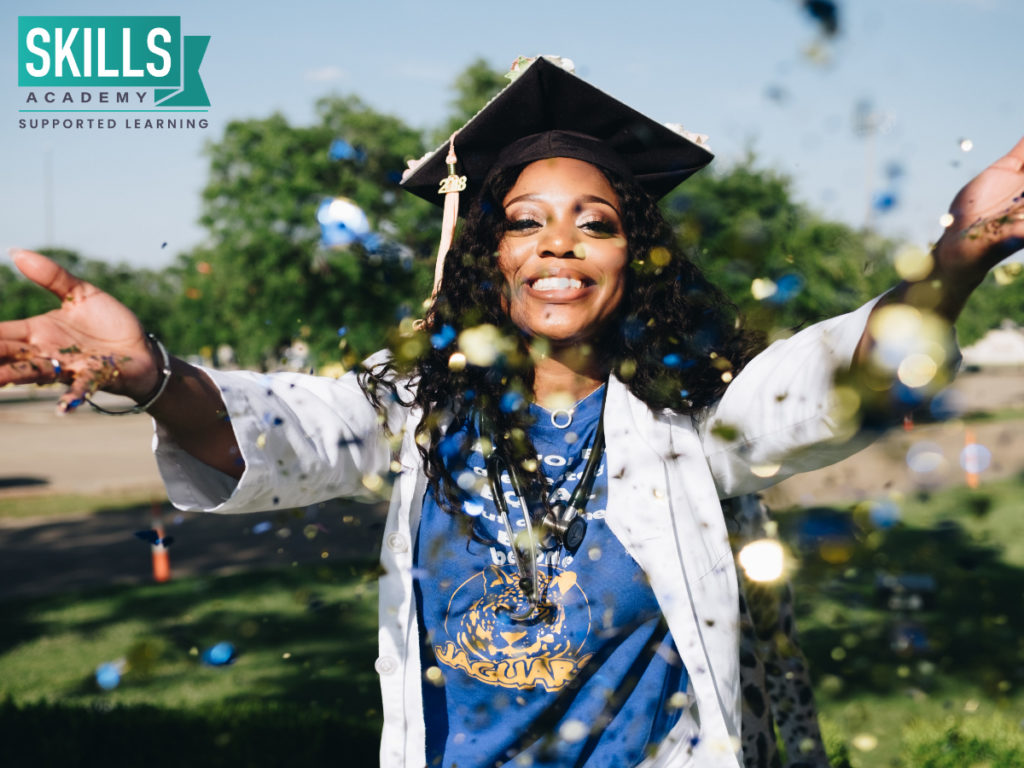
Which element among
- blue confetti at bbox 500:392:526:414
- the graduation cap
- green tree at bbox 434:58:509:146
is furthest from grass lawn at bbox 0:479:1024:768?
green tree at bbox 434:58:509:146

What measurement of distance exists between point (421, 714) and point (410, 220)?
1392cm

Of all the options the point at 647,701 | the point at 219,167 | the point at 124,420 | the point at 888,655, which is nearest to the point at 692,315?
the point at 647,701

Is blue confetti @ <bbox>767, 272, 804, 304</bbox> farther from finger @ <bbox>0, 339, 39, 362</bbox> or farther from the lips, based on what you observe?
finger @ <bbox>0, 339, 39, 362</bbox>

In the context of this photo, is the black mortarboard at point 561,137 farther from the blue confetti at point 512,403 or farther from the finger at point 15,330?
the finger at point 15,330

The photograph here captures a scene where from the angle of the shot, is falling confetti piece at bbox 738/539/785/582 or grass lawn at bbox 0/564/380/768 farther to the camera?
grass lawn at bbox 0/564/380/768

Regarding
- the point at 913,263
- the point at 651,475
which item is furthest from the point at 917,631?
the point at 913,263

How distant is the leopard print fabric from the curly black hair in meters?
0.60

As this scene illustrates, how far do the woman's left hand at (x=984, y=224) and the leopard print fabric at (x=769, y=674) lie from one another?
1260 mm

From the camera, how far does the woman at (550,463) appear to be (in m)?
1.90

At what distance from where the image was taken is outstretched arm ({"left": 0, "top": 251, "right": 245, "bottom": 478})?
1545 mm

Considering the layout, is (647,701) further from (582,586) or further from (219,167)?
(219,167)

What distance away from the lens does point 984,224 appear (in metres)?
1.50

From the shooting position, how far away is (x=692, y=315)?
8.38 feet

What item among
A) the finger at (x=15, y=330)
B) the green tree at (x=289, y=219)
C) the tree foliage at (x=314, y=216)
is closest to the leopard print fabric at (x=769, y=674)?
the finger at (x=15, y=330)
